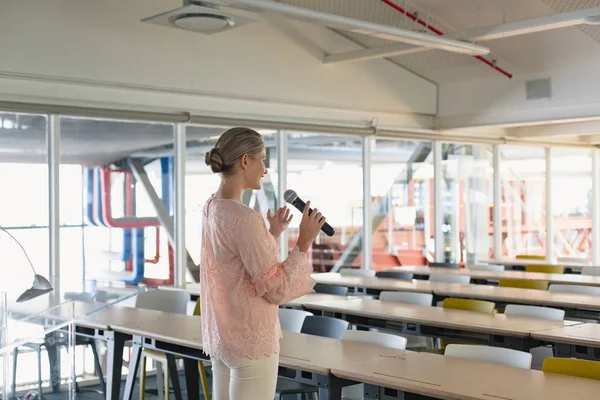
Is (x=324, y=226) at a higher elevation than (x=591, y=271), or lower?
higher

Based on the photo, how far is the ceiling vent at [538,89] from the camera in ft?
32.6

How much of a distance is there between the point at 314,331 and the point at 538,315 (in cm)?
163

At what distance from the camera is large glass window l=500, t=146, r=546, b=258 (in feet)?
42.5

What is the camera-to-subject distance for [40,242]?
7500 mm

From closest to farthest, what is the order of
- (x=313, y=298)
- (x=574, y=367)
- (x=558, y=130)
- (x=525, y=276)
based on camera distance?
(x=574, y=367) < (x=313, y=298) < (x=525, y=276) < (x=558, y=130)

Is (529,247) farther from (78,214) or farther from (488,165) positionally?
(78,214)

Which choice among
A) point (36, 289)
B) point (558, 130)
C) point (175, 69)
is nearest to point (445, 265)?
point (558, 130)

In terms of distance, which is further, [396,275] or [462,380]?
[396,275]

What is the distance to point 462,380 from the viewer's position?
3.61 metres

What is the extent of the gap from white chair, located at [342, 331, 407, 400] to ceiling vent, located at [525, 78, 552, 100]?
20.5 feet

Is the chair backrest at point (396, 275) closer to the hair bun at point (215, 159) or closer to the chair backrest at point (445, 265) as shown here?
the chair backrest at point (445, 265)

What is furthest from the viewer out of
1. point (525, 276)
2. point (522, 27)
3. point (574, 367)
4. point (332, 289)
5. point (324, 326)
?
point (525, 276)

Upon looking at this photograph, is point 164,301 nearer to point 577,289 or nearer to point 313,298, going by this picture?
point 313,298

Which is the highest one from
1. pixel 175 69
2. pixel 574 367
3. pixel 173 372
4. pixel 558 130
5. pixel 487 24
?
pixel 487 24
